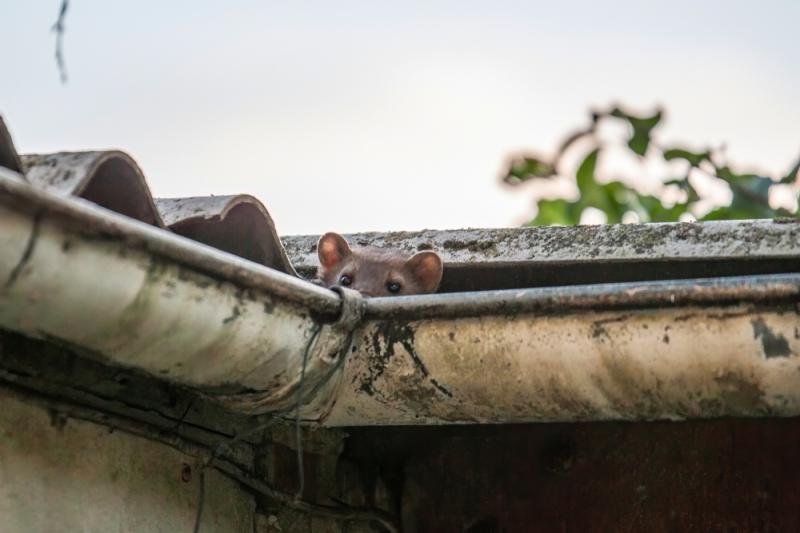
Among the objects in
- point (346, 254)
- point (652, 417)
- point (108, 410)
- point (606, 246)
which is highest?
point (346, 254)

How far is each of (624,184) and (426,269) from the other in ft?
4.48

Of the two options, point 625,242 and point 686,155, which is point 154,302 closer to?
point 625,242

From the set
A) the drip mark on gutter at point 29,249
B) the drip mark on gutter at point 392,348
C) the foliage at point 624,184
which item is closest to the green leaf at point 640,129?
the foliage at point 624,184

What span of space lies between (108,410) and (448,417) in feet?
2.24

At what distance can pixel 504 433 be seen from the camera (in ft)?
11.0

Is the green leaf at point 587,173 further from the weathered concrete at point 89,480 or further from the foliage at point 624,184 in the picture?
the weathered concrete at point 89,480

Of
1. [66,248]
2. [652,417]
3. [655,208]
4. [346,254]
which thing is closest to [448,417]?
[652,417]

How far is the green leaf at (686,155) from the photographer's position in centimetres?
373

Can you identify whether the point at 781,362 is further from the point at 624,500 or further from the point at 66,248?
the point at 66,248

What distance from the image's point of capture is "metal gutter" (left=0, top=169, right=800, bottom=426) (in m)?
2.14

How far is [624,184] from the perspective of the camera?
16.6ft

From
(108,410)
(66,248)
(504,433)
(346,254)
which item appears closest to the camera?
(66,248)

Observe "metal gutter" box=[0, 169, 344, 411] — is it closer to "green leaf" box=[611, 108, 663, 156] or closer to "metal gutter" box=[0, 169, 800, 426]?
"metal gutter" box=[0, 169, 800, 426]

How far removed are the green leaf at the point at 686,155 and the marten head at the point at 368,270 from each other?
2.88 ft
